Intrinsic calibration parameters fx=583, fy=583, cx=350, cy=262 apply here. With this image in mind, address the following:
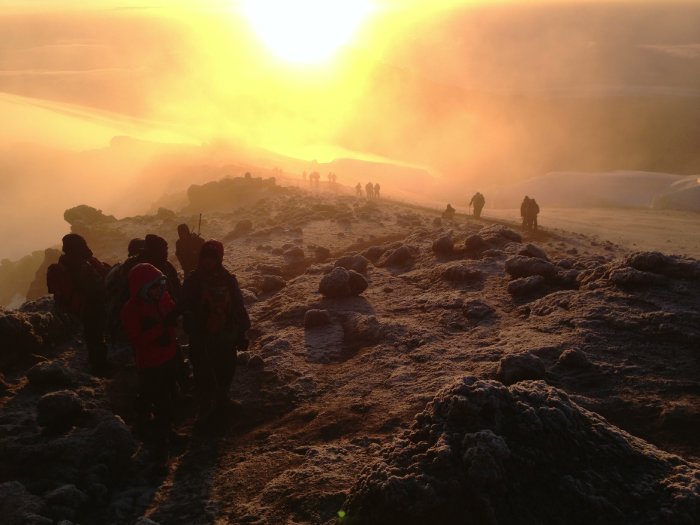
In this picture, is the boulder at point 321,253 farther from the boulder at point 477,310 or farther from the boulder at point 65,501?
the boulder at point 65,501

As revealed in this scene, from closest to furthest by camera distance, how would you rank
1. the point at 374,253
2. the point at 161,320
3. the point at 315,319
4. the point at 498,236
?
the point at 161,320, the point at 315,319, the point at 498,236, the point at 374,253

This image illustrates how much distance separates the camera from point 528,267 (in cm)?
966

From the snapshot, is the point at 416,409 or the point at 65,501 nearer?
the point at 65,501

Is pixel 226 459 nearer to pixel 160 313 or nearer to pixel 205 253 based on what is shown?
pixel 160 313

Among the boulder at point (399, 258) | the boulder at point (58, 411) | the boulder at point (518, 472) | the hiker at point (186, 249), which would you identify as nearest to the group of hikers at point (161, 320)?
the boulder at point (58, 411)

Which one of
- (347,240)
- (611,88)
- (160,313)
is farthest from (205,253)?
(611,88)

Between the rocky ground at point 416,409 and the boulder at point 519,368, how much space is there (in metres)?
0.02

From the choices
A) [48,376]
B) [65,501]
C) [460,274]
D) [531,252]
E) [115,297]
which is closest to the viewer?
[65,501]

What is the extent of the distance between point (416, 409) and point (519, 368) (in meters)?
1.21

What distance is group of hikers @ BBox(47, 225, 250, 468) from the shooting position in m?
5.55

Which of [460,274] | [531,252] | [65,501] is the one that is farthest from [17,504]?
[531,252]

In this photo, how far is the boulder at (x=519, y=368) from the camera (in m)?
6.19

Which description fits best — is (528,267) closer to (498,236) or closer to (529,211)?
(498,236)

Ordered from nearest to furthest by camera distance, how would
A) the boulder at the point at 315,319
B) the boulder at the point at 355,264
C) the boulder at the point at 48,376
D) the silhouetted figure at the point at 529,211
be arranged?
the boulder at the point at 48,376, the boulder at the point at 315,319, the boulder at the point at 355,264, the silhouetted figure at the point at 529,211
